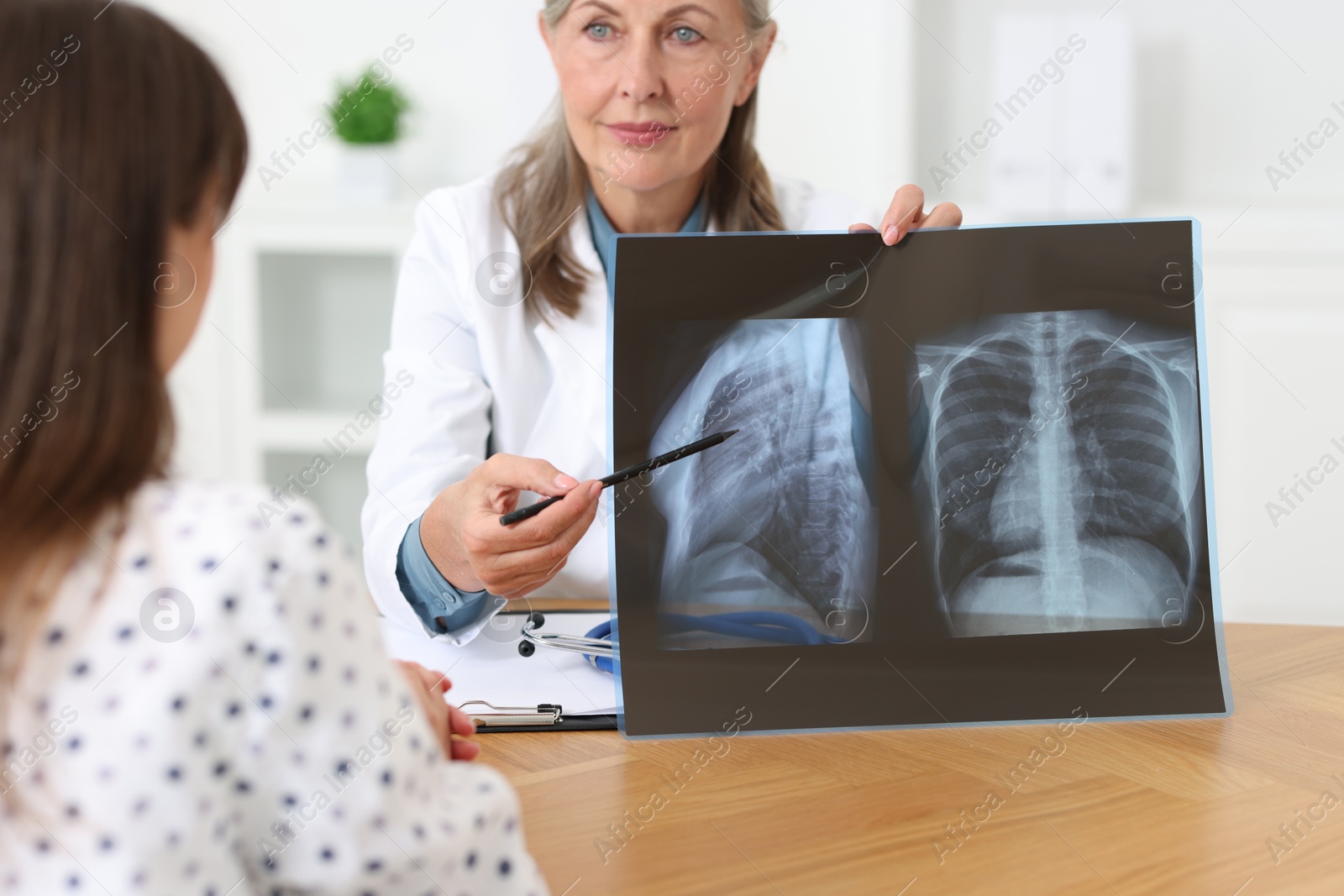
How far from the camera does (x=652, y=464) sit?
0.92m

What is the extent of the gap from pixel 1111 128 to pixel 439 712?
2067 millimetres

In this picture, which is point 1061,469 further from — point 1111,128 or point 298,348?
point 298,348

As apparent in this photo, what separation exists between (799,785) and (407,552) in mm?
510

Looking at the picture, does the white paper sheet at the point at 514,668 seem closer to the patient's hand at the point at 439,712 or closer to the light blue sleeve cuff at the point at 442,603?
the light blue sleeve cuff at the point at 442,603

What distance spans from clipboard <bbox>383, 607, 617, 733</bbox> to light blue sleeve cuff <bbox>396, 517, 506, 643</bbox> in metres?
0.01

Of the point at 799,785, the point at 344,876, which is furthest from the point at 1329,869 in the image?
the point at 344,876

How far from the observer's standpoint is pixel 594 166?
1363mm

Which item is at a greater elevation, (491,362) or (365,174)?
(365,174)

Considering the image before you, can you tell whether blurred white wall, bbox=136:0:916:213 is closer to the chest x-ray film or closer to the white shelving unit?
the white shelving unit

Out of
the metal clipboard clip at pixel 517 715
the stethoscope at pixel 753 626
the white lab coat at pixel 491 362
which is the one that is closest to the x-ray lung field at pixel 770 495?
the stethoscope at pixel 753 626

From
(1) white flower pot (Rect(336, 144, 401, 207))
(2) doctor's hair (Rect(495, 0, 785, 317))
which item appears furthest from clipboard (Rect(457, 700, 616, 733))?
(1) white flower pot (Rect(336, 144, 401, 207))

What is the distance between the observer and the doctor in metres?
1.26

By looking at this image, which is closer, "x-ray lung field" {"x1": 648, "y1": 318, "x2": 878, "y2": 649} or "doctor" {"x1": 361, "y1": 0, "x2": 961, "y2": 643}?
"x-ray lung field" {"x1": 648, "y1": 318, "x2": 878, "y2": 649}

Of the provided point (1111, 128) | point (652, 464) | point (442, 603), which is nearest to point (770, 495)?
point (652, 464)
